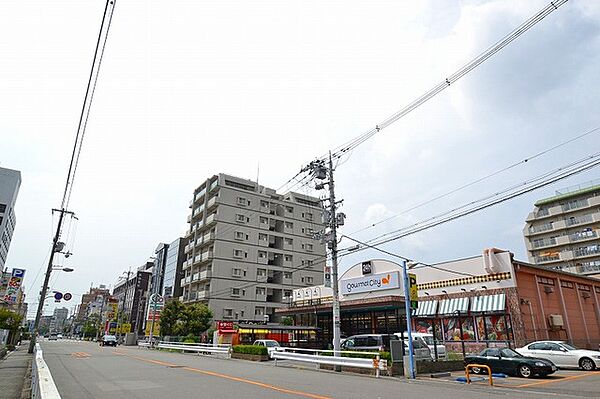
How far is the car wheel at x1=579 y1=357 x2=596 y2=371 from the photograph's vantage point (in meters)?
17.4

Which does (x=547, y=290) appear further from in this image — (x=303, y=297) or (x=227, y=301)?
(x=227, y=301)

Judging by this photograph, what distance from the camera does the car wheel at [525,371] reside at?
50.2 ft

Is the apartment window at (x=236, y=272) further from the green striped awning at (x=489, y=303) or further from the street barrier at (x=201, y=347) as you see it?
the green striped awning at (x=489, y=303)

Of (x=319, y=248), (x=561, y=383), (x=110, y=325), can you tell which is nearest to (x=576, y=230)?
(x=319, y=248)

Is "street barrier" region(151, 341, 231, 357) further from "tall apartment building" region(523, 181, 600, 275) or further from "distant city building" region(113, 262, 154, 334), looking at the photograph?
"tall apartment building" region(523, 181, 600, 275)

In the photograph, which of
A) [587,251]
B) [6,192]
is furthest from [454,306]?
[6,192]

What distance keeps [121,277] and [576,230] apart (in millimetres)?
108780

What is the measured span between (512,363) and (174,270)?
195ft

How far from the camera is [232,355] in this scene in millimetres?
28016

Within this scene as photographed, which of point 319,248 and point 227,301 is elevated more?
point 319,248

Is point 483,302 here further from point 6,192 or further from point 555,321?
point 6,192

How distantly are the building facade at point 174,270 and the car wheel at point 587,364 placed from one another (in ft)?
187

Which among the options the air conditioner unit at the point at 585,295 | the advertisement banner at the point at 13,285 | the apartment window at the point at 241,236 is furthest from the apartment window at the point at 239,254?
the air conditioner unit at the point at 585,295

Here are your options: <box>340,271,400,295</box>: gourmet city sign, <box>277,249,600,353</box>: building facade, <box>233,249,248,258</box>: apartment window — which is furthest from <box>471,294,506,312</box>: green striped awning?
<box>233,249,248,258</box>: apartment window
